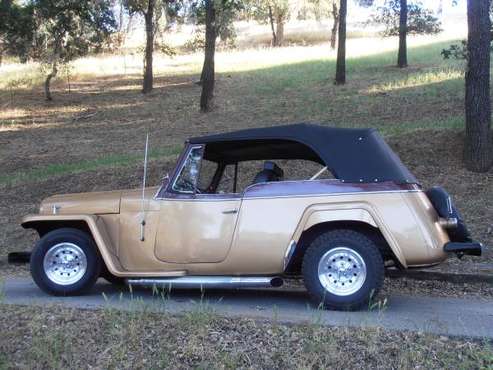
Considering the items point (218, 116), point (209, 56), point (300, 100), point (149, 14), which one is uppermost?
point (149, 14)

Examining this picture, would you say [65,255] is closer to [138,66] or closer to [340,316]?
[340,316]

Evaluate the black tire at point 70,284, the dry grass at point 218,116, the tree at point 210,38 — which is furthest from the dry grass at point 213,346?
the tree at point 210,38

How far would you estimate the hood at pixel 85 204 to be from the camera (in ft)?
20.4

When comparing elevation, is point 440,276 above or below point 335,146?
below

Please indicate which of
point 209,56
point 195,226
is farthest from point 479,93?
point 209,56

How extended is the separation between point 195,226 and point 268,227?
2.31 ft

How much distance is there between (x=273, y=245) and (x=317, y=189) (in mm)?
640

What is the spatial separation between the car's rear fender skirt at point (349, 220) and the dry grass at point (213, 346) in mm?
1018

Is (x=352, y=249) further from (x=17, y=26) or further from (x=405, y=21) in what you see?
(x=405, y=21)

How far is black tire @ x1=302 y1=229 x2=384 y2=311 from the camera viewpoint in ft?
18.2

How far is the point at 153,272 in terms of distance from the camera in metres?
6.04

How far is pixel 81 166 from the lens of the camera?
48.3ft

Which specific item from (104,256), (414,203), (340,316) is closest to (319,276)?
(340,316)

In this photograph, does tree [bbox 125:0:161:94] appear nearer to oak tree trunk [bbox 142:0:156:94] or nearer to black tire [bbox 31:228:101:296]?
oak tree trunk [bbox 142:0:156:94]
